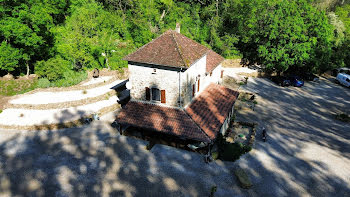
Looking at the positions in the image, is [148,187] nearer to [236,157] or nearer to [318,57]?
[236,157]

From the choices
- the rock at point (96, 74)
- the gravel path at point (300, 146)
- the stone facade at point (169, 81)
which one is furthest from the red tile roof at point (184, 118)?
the rock at point (96, 74)

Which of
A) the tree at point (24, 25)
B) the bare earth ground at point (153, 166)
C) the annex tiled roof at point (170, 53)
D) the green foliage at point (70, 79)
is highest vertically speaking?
the tree at point (24, 25)

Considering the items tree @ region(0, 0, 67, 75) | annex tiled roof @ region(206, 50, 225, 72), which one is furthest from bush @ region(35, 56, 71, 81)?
annex tiled roof @ region(206, 50, 225, 72)

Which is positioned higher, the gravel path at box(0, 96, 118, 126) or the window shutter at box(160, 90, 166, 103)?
the window shutter at box(160, 90, 166, 103)

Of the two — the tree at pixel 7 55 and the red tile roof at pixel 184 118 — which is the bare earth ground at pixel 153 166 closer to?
the red tile roof at pixel 184 118

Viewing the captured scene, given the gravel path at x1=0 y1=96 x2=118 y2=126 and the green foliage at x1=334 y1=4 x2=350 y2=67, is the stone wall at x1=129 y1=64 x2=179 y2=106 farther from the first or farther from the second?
the green foliage at x1=334 y1=4 x2=350 y2=67

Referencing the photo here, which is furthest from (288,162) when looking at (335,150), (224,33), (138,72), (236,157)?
(224,33)

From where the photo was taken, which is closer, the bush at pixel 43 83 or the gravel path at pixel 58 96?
the gravel path at pixel 58 96
